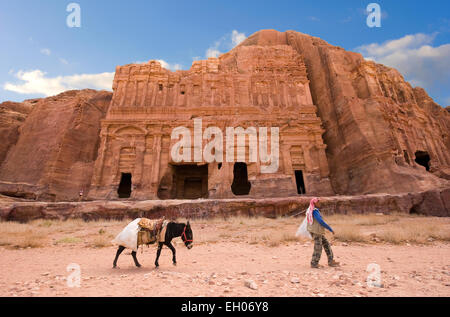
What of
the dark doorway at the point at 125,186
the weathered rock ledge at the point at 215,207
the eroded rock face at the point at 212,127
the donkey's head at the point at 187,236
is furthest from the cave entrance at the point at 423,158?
the dark doorway at the point at 125,186

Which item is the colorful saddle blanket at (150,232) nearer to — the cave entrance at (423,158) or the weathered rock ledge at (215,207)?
the weathered rock ledge at (215,207)

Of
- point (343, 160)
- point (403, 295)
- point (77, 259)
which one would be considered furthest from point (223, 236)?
point (343, 160)

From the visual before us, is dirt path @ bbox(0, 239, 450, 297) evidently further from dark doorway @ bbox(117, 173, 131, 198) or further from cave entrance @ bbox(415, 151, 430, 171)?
cave entrance @ bbox(415, 151, 430, 171)

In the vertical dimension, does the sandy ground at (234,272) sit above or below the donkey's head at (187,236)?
below

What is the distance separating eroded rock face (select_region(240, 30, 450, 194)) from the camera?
16.4 m

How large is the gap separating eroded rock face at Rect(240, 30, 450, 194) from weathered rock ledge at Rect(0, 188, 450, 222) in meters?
2.82

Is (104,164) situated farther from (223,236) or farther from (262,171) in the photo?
(223,236)

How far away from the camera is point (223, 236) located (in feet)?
28.1

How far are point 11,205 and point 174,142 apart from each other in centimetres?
1138

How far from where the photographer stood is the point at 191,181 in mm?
23234

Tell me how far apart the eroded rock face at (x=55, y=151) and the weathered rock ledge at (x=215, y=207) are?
6.98m

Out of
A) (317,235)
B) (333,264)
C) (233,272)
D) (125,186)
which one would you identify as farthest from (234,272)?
(125,186)

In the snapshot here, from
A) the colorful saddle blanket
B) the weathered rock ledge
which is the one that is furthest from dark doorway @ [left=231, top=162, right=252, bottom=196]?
the colorful saddle blanket

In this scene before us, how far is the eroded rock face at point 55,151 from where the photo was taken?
1867 centimetres
